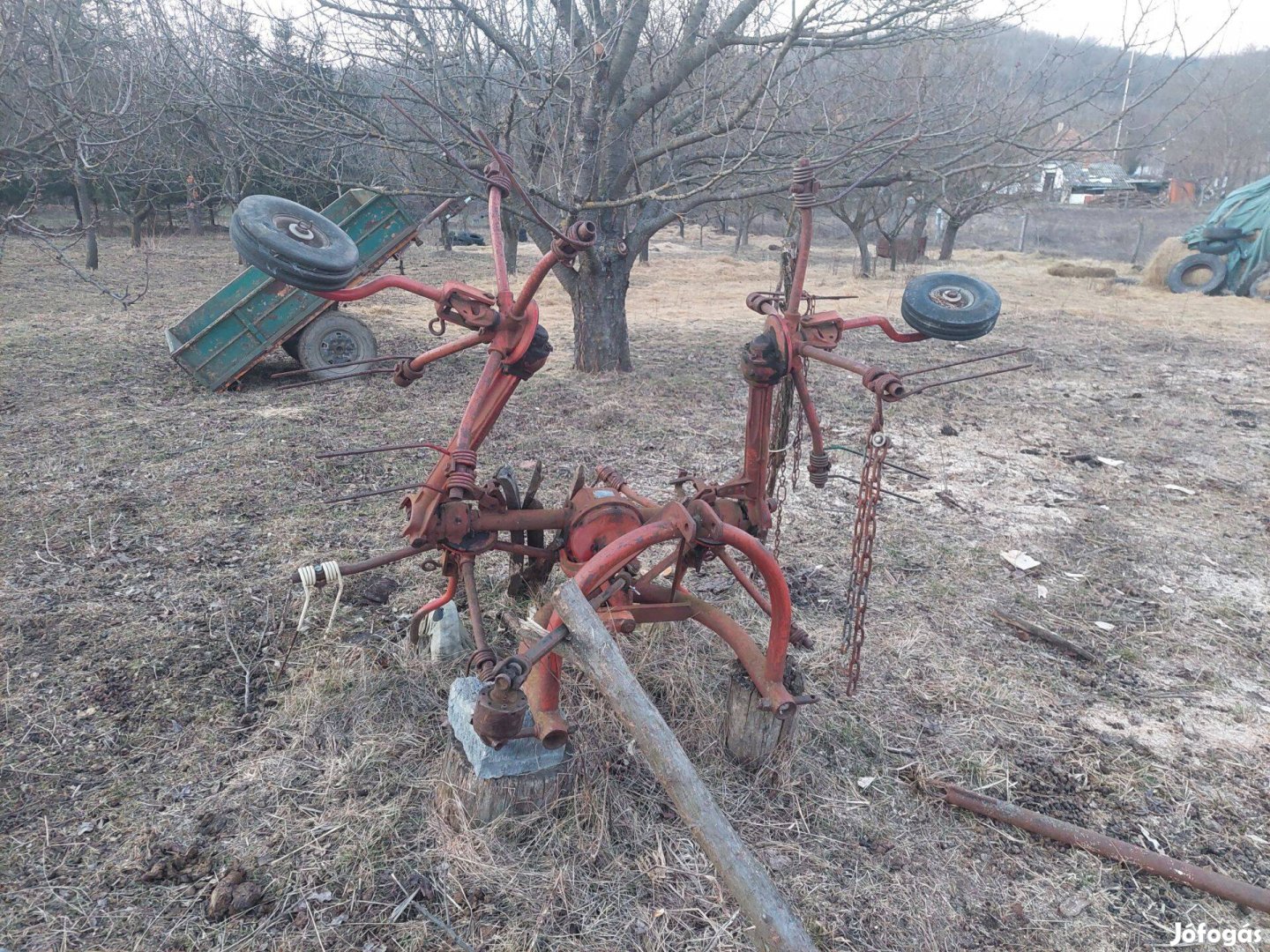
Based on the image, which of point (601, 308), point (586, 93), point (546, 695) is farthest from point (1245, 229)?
point (546, 695)

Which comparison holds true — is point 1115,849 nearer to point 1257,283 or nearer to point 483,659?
point 483,659

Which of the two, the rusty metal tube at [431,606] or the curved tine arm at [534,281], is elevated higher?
the curved tine arm at [534,281]

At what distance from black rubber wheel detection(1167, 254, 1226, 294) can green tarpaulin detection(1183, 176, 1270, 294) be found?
248 mm

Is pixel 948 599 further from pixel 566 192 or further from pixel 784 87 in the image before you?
pixel 784 87

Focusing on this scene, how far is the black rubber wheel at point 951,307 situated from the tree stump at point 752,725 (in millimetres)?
1348

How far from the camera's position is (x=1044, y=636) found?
3.96 metres

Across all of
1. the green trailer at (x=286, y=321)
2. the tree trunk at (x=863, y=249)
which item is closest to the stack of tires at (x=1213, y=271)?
the tree trunk at (x=863, y=249)

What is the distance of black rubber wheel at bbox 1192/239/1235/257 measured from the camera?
1638cm

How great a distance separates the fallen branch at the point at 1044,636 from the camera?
3842 mm

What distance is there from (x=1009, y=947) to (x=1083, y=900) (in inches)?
13.8

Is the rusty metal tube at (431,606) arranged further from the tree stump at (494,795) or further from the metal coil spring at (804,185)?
the metal coil spring at (804,185)

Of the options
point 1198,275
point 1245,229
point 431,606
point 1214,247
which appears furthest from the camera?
point 1198,275

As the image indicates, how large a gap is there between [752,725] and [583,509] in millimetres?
994

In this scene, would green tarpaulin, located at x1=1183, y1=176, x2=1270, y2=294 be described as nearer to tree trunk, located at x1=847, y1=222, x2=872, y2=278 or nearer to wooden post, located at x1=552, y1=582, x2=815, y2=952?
tree trunk, located at x1=847, y1=222, x2=872, y2=278
